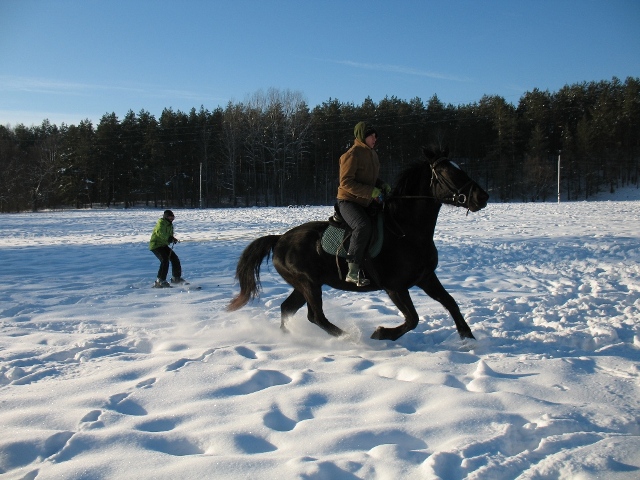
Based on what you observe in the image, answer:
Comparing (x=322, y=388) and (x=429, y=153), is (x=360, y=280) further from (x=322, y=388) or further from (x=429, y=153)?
(x=322, y=388)

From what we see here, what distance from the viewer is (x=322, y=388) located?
427cm

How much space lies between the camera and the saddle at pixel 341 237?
589 centimetres

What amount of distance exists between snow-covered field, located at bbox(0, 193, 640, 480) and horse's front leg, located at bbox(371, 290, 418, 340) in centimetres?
12

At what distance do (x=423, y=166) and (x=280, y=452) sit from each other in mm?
3895

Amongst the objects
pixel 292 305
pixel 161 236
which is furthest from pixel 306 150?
pixel 292 305

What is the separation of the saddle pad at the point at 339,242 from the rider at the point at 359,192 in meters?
0.11

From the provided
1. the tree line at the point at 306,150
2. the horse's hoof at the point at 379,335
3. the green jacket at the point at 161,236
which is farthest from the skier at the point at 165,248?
the tree line at the point at 306,150

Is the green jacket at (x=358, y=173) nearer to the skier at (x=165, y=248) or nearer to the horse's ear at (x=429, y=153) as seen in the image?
the horse's ear at (x=429, y=153)

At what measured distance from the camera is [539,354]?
5.14 m

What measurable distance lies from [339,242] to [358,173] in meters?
0.85

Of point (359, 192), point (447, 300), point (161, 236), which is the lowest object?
point (447, 300)

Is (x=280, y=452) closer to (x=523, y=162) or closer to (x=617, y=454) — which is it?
(x=617, y=454)

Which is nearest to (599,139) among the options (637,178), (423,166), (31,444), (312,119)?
(637,178)

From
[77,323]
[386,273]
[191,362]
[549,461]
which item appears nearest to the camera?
[549,461]
